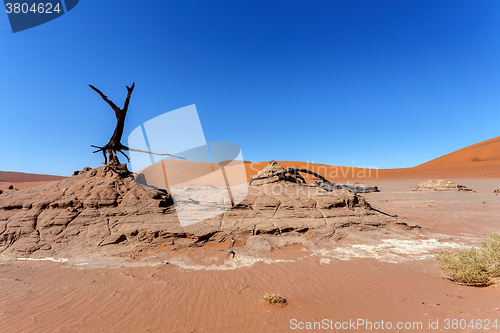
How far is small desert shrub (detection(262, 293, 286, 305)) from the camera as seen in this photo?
10.2 ft

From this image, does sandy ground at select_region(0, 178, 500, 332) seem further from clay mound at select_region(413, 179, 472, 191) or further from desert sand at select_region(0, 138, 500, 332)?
clay mound at select_region(413, 179, 472, 191)

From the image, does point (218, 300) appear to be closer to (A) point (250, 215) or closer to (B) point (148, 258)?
(B) point (148, 258)

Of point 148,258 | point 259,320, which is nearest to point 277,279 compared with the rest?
point 259,320

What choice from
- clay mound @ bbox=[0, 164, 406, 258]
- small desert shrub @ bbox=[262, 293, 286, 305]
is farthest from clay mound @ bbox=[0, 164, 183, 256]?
small desert shrub @ bbox=[262, 293, 286, 305]

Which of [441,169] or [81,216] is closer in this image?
[81,216]

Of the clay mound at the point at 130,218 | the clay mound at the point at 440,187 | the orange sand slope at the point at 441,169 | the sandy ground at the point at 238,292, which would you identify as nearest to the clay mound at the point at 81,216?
the clay mound at the point at 130,218

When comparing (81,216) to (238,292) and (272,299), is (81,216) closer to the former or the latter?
(238,292)

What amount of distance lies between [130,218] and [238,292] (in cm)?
331

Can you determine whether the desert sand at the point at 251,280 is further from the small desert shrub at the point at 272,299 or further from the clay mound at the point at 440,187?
the clay mound at the point at 440,187

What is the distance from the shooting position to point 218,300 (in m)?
3.25

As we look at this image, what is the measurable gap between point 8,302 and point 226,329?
3.12 meters

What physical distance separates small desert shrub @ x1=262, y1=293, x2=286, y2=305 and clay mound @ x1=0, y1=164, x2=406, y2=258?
2.19 metres

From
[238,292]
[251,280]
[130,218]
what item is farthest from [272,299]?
[130,218]

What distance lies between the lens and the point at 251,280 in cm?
379
